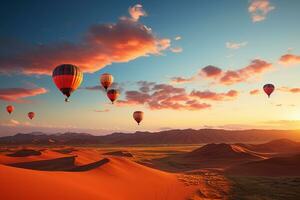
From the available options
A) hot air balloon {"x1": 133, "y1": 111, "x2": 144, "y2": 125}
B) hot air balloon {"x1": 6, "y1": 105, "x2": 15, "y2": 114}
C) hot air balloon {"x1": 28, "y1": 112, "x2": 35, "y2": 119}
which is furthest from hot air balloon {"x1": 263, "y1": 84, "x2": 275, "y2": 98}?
A: hot air balloon {"x1": 28, "y1": 112, "x2": 35, "y2": 119}

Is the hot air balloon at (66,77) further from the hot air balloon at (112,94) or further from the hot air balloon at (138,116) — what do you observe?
the hot air balloon at (138,116)

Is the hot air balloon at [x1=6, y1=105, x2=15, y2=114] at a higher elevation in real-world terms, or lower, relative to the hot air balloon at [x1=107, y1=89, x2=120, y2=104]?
higher

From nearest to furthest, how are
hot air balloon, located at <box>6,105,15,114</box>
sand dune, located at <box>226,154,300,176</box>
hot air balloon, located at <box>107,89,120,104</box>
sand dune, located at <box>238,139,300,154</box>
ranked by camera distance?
sand dune, located at <box>226,154,300,176</box> < hot air balloon, located at <box>107,89,120,104</box> < sand dune, located at <box>238,139,300,154</box> < hot air balloon, located at <box>6,105,15,114</box>

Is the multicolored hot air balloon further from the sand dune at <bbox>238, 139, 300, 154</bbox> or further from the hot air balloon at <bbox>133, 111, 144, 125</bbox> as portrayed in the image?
the sand dune at <bbox>238, 139, 300, 154</bbox>

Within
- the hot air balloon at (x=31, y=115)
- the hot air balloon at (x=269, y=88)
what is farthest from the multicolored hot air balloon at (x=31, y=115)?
the hot air balloon at (x=269, y=88)

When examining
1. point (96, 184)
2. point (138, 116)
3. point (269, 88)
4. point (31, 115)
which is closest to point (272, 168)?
point (269, 88)

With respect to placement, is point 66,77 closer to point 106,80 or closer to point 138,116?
point 106,80

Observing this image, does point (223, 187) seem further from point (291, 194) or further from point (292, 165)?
point (292, 165)
